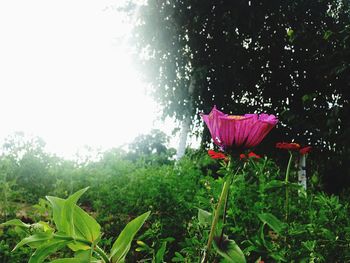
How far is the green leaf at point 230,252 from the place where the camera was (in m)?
0.64

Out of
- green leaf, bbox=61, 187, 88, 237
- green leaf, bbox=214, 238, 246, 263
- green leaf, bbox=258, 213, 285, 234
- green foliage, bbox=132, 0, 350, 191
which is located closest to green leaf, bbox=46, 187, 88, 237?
green leaf, bbox=61, 187, 88, 237

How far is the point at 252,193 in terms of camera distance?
2291 millimetres

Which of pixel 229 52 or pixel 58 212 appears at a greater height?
pixel 229 52

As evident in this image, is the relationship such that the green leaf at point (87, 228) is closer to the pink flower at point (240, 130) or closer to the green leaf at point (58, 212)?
the green leaf at point (58, 212)

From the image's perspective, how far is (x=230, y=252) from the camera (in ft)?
2.16

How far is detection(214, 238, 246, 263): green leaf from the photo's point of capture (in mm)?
638

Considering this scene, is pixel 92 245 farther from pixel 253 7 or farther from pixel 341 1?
pixel 341 1

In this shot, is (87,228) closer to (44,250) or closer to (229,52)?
(44,250)

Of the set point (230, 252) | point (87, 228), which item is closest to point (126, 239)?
point (87, 228)

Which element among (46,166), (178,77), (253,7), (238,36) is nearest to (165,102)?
(178,77)

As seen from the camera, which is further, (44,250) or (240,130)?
(240,130)

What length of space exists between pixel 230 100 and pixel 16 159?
14.8ft

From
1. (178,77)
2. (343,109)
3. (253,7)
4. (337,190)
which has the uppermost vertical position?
(253,7)

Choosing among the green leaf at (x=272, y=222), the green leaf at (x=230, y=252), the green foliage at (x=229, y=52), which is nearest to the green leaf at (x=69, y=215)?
the green leaf at (x=230, y=252)
